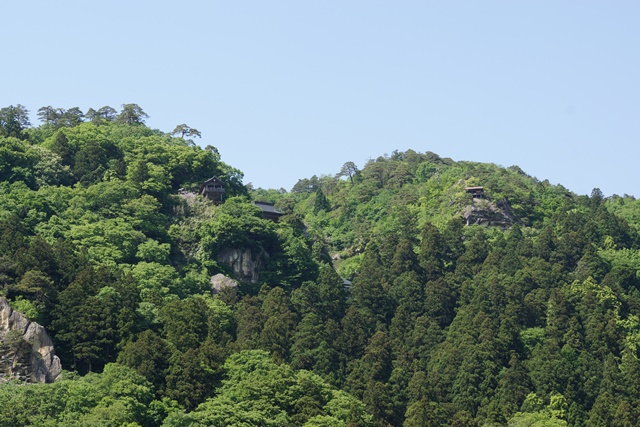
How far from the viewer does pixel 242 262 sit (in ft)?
263

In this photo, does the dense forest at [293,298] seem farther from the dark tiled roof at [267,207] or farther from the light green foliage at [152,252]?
the dark tiled roof at [267,207]

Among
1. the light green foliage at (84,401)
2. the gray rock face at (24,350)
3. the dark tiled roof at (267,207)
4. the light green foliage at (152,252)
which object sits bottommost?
the light green foliage at (84,401)

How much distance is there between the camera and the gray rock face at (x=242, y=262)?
79.9 meters

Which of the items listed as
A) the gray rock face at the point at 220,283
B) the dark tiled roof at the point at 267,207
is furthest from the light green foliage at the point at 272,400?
the dark tiled roof at the point at 267,207

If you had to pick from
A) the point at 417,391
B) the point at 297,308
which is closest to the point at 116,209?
the point at 297,308

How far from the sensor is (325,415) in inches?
2495

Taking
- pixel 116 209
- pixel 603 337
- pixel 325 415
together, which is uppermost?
pixel 116 209

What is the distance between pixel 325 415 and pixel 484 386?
10200mm

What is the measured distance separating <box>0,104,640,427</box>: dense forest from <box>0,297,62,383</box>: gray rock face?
120 centimetres

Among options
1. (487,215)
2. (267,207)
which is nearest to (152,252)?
(267,207)

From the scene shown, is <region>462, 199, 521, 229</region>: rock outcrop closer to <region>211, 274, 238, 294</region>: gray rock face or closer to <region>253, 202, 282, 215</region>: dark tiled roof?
<region>253, 202, 282, 215</region>: dark tiled roof

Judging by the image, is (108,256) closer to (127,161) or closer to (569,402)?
(127,161)

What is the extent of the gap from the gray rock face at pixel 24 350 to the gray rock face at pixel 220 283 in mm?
15938

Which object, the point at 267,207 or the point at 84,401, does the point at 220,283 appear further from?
the point at 84,401
